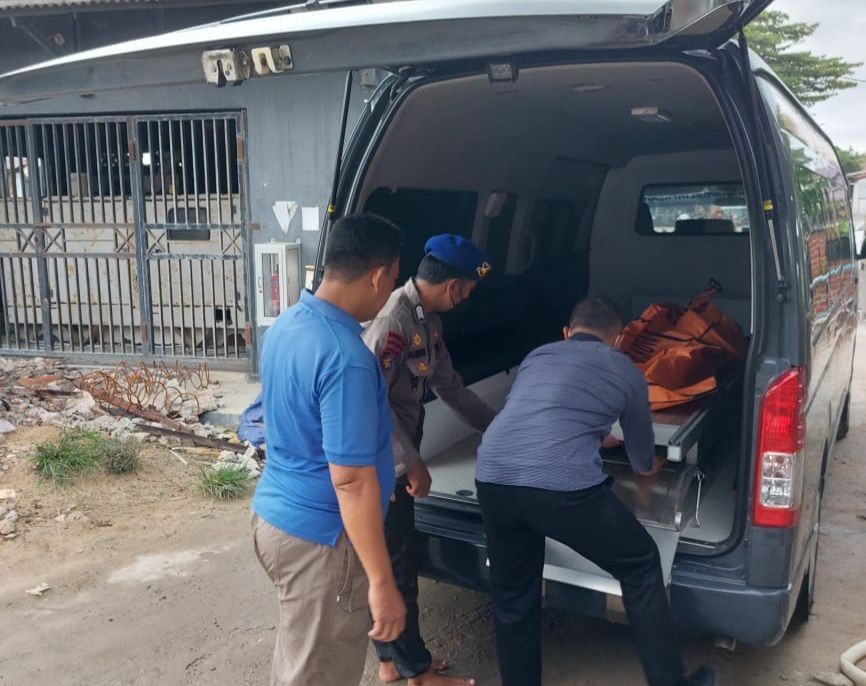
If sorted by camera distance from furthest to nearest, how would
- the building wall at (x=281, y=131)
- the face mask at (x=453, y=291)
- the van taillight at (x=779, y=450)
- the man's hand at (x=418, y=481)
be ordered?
1. the building wall at (x=281, y=131)
2. the face mask at (x=453, y=291)
3. the man's hand at (x=418, y=481)
4. the van taillight at (x=779, y=450)

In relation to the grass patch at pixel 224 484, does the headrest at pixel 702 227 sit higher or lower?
higher

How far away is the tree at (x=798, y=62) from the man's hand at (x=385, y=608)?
23.3 m

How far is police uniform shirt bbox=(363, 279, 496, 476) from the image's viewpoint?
9.04 feet

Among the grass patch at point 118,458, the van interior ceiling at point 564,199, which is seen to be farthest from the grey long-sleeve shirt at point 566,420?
the grass patch at point 118,458

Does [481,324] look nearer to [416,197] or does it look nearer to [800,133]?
[416,197]

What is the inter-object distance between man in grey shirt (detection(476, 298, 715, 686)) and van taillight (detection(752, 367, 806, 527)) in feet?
1.21

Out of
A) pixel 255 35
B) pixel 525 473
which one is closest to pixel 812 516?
pixel 525 473

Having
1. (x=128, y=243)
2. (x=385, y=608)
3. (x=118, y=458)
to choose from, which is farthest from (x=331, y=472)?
(x=128, y=243)

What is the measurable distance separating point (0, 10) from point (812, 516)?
766 cm

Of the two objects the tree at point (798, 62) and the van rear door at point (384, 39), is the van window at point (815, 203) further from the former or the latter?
the tree at point (798, 62)

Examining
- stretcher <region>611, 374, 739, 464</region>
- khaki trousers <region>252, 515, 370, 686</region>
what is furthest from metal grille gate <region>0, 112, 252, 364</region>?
khaki trousers <region>252, 515, 370, 686</region>

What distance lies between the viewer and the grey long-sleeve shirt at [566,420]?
2533mm

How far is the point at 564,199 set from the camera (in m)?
5.66

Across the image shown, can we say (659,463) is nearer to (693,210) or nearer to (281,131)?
(693,210)
